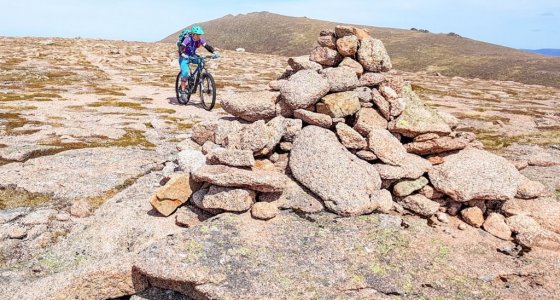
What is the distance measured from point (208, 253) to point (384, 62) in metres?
8.93

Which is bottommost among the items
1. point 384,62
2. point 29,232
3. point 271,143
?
point 29,232

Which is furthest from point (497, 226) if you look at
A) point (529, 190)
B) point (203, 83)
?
point (203, 83)

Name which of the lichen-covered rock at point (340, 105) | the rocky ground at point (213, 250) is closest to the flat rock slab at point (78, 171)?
the rocky ground at point (213, 250)

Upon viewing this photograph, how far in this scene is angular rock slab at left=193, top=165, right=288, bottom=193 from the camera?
34.8ft

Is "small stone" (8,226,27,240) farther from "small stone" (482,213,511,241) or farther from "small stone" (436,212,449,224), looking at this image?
"small stone" (482,213,511,241)

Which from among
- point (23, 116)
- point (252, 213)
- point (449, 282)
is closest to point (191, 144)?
point (252, 213)

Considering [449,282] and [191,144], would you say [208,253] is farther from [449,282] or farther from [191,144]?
[191,144]

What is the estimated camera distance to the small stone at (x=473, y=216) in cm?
1138

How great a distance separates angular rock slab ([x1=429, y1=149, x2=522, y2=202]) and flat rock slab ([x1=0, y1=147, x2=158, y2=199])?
34.9 ft

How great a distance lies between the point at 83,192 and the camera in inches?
531

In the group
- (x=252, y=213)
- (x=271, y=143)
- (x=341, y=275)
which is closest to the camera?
(x=341, y=275)

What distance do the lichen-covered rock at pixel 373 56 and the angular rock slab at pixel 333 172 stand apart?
3.23m

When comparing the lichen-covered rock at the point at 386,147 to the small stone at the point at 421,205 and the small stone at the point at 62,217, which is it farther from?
the small stone at the point at 62,217

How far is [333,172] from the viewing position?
11609 millimetres
